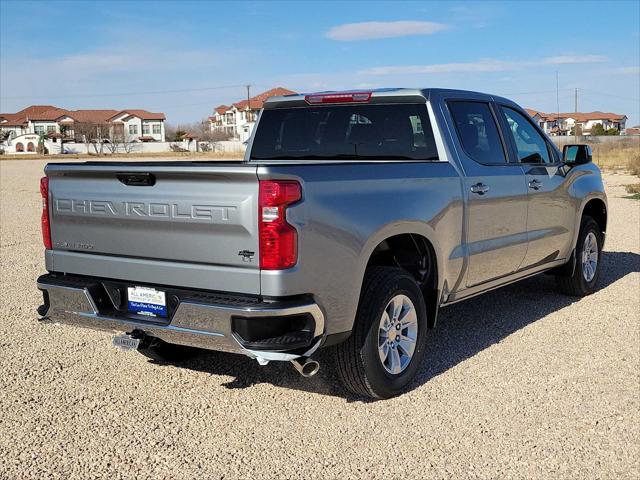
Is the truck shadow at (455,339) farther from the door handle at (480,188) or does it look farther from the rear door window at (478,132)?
the rear door window at (478,132)

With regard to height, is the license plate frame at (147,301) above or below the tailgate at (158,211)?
below

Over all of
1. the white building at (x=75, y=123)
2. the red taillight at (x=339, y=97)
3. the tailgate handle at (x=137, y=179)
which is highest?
the white building at (x=75, y=123)

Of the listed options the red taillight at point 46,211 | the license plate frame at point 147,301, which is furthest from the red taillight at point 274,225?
the red taillight at point 46,211

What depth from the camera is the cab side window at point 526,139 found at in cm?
643

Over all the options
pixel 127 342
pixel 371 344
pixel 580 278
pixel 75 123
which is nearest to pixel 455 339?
pixel 371 344

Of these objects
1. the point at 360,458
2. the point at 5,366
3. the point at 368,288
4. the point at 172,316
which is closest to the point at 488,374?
the point at 368,288

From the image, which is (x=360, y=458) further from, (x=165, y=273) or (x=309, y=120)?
(x=309, y=120)

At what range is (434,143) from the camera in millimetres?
5434

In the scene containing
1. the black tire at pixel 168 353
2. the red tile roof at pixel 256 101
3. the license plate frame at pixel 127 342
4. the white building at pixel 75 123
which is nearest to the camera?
the license plate frame at pixel 127 342

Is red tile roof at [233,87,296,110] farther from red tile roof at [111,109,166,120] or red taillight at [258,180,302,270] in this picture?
red taillight at [258,180,302,270]

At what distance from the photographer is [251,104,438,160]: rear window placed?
5520 mm

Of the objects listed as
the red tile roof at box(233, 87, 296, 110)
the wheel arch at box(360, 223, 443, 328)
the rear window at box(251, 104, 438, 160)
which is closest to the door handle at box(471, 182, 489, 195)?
the rear window at box(251, 104, 438, 160)

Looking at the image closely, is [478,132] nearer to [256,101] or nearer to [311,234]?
[311,234]

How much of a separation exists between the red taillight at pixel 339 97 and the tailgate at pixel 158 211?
6.35 feet
